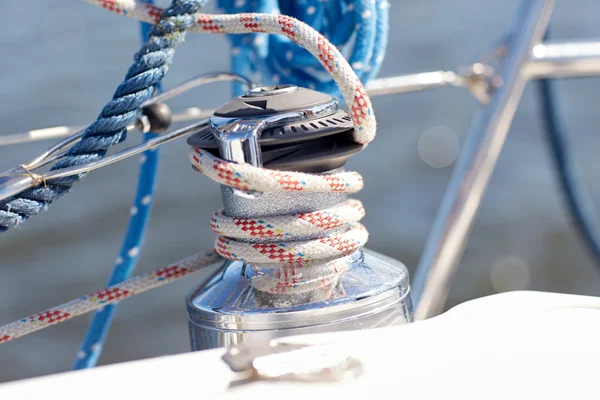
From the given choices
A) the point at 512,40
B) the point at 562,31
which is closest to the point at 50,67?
the point at 562,31

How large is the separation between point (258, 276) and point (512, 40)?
2.61 ft

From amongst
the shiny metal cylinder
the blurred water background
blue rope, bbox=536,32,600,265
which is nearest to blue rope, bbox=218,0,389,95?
the shiny metal cylinder

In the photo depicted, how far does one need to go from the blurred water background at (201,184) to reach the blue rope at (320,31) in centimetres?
135

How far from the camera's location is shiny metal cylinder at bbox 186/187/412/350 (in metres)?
0.64

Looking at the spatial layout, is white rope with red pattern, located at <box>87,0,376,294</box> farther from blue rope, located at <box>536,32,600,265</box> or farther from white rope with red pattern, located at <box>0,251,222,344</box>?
blue rope, located at <box>536,32,600,265</box>

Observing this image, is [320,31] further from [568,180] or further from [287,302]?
[568,180]

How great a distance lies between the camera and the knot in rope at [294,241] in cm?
65

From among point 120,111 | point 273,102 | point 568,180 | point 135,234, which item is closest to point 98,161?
point 120,111

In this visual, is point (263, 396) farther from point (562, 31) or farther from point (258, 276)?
point (562, 31)

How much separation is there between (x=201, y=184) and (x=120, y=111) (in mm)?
2768

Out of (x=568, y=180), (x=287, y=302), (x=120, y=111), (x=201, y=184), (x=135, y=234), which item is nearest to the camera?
(x=287, y=302)

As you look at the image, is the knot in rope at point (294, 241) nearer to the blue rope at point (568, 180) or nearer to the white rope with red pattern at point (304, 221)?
the white rope with red pattern at point (304, 221)

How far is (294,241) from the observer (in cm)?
66

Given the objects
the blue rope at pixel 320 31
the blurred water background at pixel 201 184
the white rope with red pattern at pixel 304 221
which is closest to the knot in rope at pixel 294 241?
the white rope with red pattern at pixel 304 221
